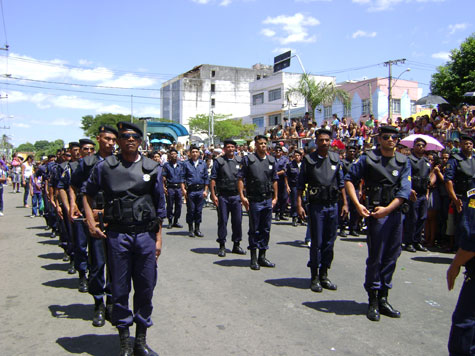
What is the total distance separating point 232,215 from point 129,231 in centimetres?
482

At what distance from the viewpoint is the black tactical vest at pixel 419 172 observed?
372 inches

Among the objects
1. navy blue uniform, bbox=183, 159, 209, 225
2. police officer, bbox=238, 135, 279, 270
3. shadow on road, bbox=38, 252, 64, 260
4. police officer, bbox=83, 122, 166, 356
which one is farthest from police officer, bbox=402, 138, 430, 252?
shadow on road, bbox=38, 252, 64, 260

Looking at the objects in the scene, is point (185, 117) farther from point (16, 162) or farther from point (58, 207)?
point (58, 207)

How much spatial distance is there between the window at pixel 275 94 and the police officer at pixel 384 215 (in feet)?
181

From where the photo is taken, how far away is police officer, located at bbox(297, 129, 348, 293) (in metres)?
6.26

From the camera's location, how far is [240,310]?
17.8ft

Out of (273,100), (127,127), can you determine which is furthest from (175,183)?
(273,100)

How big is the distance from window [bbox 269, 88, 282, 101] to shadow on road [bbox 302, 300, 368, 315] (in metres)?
55.4

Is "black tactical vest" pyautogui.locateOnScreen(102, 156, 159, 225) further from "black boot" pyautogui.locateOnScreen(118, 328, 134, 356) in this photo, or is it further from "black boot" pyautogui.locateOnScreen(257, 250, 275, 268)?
"black boot" pyautogui.locateOnScreen(257, 250, 275, 268)

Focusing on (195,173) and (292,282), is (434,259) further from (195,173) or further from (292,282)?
(195,173)

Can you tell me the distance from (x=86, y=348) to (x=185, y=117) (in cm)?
8802

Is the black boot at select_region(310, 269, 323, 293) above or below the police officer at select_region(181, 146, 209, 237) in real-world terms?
below

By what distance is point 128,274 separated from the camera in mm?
4199

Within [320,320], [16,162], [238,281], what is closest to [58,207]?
[238,281]
